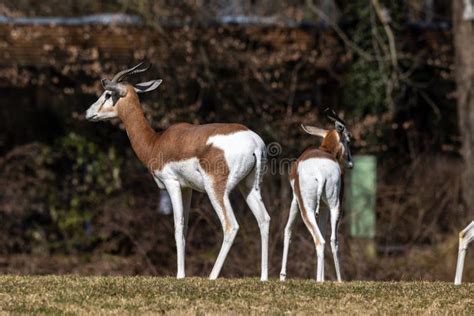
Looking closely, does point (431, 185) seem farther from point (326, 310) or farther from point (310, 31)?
point (326, 310)

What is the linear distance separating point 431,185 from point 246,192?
10.4 metres

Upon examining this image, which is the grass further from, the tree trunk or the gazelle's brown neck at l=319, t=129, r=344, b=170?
the tree trunk

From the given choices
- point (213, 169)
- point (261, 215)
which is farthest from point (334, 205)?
point (213, 169)

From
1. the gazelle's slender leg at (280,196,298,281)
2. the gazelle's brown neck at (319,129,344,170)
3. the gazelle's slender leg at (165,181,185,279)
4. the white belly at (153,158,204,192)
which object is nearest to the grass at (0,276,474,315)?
the gazelle's slender leg at (165,181,185,279)

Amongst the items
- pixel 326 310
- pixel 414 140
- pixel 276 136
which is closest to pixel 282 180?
pixel 276 136

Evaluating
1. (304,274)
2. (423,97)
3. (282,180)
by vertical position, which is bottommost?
(304,274)

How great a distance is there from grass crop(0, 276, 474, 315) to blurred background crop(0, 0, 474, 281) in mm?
8948

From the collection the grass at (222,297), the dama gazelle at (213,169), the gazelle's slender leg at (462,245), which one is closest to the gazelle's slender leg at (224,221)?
the dama gazelle at (213,169)

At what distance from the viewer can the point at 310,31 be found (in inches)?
1002

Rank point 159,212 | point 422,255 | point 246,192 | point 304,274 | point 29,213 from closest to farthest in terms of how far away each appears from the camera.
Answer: point 246,192
point 304,274
point 422,255
point 159,212
point 29,213

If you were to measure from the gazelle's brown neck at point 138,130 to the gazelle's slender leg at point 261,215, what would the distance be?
127 cm

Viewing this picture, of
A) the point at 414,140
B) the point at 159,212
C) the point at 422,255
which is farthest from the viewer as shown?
the point at 414,140

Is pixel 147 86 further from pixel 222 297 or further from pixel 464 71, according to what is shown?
pixel 464 71

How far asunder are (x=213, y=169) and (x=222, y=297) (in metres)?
1.86
